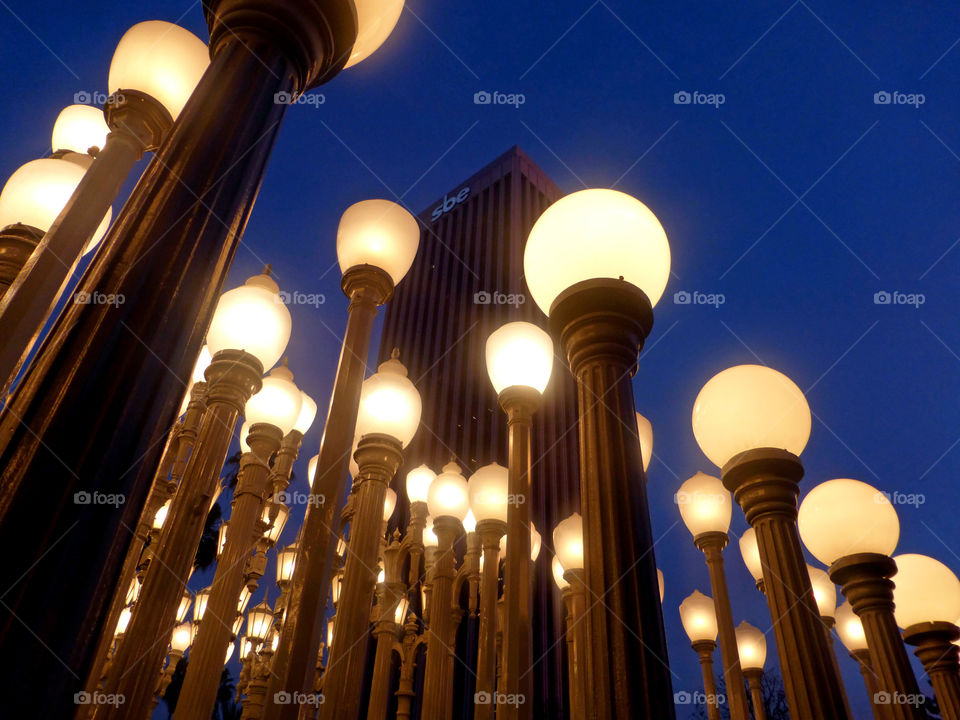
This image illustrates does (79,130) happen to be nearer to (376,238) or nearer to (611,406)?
(376,238)

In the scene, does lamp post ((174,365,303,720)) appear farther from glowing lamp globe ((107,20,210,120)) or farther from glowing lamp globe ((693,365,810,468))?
glowing lamp globe ((693,365,810,468))

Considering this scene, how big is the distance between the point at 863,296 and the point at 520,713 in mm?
75740

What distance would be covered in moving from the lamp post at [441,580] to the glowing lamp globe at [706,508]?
7.52ft

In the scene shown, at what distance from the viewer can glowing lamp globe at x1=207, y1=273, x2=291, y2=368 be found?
4.57m

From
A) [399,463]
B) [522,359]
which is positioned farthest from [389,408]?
[522,359]

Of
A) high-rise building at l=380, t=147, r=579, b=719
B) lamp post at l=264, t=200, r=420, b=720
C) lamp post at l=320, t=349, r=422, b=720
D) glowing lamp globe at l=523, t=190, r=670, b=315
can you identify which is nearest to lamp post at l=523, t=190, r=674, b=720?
glowing lamp globe at l=523, t=190, r=670, b=315

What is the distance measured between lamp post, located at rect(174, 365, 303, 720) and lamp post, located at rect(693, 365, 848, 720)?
314 centimetres

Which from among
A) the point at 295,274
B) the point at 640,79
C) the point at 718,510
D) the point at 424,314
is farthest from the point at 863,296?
the point at 718,510

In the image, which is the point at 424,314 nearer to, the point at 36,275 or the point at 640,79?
the point at 640,79

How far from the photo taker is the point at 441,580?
6.99 metres

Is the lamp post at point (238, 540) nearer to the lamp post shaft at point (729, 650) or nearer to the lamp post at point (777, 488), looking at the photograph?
the lamp post at point (777, 488)

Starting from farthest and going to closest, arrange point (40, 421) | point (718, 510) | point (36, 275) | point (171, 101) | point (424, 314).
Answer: point (424, 314)
point (718, 510)
point (171, 101)
point (36, 275)
point (40, 421)

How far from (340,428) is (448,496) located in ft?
11.4

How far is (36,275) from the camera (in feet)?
10.2
